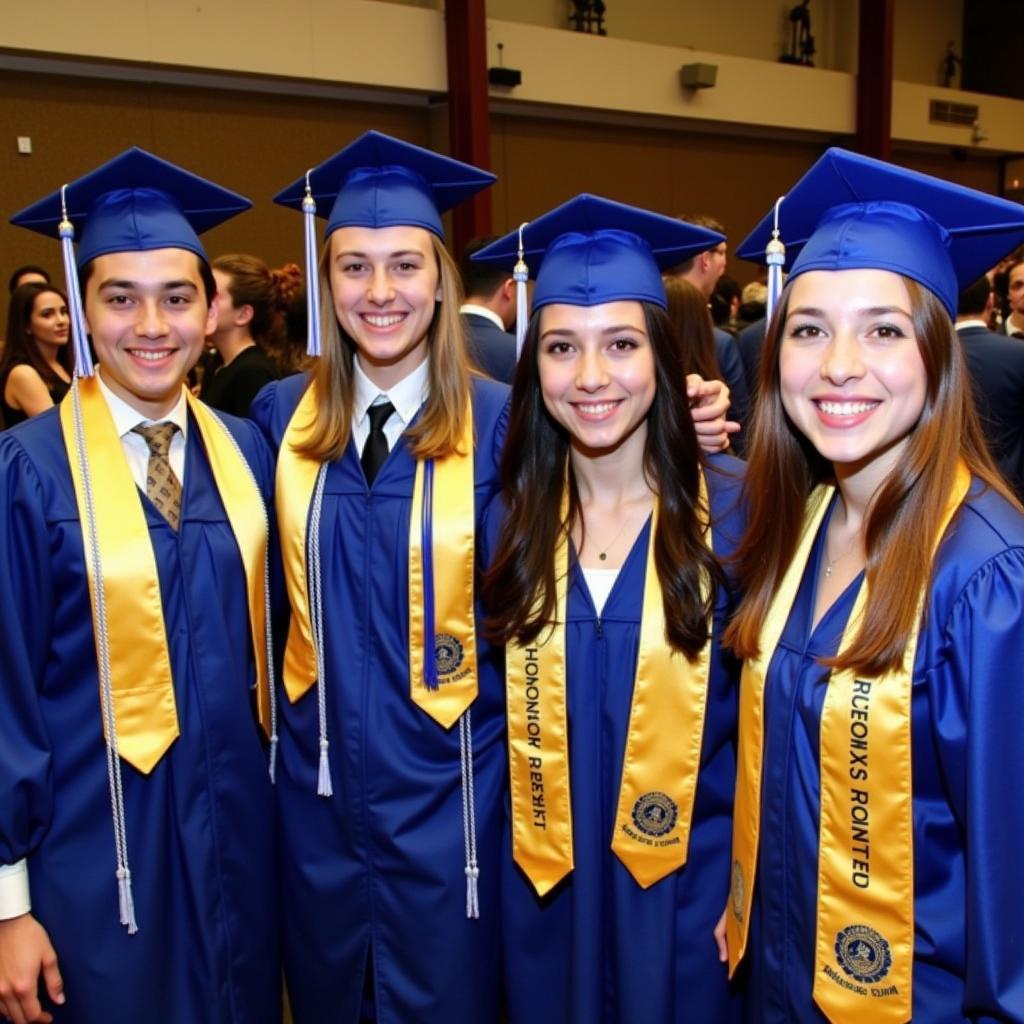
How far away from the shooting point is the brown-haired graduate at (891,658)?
133 cm

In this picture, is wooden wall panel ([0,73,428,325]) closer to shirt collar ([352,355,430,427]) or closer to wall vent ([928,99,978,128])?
shirt collar ([352,355,430,427])

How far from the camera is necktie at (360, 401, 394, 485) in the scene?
2074 millimetres

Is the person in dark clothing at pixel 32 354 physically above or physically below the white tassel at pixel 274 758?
above

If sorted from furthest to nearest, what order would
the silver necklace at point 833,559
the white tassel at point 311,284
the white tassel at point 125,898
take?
1. the white tassel at point 311,284
2. the white tassel at point 125,898
3. the silver necklace at point 833,559

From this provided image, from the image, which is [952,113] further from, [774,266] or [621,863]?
[621,863]

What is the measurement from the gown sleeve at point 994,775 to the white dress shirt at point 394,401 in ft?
3.83

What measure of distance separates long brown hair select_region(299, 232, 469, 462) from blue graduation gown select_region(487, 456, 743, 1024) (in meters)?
0.43

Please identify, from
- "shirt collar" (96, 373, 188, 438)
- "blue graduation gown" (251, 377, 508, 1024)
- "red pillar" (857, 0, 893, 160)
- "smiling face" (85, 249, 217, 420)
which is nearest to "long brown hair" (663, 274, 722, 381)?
"blue graduation gown" (251, 377, 508, 1024)

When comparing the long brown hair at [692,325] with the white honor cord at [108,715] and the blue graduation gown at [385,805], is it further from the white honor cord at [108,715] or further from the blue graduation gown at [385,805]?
the white honor cord at [108,715]

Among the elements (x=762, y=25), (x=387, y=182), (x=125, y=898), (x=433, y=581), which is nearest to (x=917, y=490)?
(x=433, y=581)

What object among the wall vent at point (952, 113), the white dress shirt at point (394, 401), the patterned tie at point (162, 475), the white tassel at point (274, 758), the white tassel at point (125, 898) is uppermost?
the wall vent at point (952, 113)

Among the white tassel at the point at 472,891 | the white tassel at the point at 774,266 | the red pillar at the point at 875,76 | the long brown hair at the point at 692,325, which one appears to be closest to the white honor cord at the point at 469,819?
the white tassel at the point at 472,891

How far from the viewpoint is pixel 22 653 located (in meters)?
1.73

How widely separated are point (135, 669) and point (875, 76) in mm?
11452
